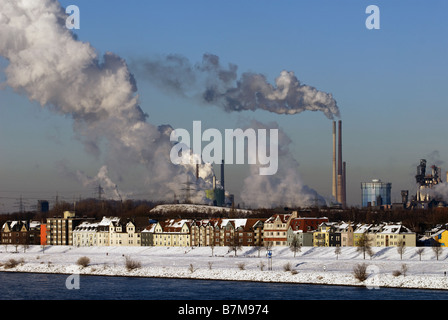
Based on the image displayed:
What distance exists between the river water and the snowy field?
9.26 feet

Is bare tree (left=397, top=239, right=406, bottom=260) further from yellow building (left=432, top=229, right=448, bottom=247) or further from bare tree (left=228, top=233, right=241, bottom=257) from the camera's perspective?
bare tree (left=228, top=233, right=241, bottom=257)

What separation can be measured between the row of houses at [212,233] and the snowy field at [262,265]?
21.8ft

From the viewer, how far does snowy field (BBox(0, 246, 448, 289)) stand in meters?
85.5

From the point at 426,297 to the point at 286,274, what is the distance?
68.7 feet

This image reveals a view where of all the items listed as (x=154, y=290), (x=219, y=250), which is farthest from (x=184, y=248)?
(x=154, y=290)

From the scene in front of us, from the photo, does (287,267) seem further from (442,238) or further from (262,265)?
(442,238)

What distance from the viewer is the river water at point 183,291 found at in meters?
74.2

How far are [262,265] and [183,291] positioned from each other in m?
20.0

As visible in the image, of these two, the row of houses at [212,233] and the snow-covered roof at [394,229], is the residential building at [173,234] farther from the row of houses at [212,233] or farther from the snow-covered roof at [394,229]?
the snow-covered roof at [394,229]

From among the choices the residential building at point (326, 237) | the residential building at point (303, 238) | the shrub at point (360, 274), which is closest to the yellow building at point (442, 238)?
the residential building at point (326, 237)

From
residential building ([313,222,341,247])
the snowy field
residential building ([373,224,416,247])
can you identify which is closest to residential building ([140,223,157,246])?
the snowy field

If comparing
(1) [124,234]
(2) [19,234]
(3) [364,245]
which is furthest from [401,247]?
(2) [19,234]

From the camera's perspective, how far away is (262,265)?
320 feet
